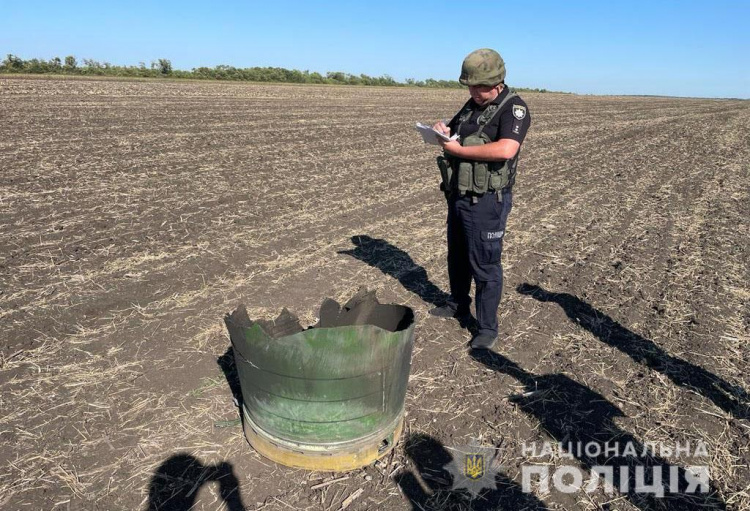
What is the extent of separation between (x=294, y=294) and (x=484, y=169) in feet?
7.53

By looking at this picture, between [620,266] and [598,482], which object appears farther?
[620,266]

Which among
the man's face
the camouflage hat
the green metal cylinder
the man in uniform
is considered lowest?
the green metal cylinder

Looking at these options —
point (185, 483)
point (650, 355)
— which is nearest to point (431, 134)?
point (650, 355)

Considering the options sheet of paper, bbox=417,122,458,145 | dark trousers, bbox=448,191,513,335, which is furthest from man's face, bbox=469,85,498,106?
dark trousers, bbox=448,191,513,335

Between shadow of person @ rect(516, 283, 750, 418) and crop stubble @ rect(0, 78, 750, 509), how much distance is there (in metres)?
0.03

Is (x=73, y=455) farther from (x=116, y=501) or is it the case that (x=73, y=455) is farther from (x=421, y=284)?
(x=421, y=284)

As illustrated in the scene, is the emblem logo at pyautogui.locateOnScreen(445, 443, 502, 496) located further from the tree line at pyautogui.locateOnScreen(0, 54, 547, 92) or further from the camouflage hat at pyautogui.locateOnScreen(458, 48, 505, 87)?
the tree line at pyautogui.locateOnScreen(0, 54, 547, 92)

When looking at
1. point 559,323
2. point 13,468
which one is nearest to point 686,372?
point 559,323

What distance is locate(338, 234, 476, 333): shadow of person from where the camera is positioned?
5.06 meters

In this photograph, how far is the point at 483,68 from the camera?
134 inches

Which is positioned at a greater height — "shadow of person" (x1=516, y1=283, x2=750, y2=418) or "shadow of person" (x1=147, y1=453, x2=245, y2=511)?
"shadow of person" (x1=516, y1=283, x2=750, y2=418)

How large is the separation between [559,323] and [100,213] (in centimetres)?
613

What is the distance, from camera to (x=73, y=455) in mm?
2887

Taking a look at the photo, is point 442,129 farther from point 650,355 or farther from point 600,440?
point 650,355
